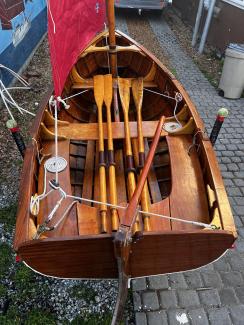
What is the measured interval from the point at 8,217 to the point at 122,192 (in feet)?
5.93

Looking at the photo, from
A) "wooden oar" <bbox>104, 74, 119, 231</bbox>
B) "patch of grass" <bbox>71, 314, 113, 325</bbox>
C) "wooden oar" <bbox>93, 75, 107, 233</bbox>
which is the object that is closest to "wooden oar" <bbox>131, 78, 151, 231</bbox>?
"wooden oar" <bbox>104, 74, 119, 231</bbox>

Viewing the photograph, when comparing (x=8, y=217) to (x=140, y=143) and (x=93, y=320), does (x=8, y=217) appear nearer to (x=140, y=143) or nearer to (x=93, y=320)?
(x=93, y=320)

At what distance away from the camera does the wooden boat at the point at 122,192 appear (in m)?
2.30

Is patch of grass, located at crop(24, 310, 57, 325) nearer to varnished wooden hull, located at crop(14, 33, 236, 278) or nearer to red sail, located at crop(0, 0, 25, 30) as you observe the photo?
varnished wooden hull, located at crop(14, 33, 236, 278)

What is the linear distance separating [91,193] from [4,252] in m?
1.42

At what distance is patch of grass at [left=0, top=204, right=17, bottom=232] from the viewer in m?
3.88

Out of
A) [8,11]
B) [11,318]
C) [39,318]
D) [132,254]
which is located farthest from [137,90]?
[8,11]

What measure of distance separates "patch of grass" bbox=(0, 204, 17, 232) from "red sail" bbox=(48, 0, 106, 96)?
6.07 feet

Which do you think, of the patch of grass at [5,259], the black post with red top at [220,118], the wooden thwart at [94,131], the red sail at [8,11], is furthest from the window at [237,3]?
the patch of grass at [5,259]

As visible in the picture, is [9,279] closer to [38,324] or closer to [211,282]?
[38,324]

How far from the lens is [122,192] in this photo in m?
3.26

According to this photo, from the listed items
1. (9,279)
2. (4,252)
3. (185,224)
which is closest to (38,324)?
(9,279)

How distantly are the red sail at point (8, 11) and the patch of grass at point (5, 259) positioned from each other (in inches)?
193

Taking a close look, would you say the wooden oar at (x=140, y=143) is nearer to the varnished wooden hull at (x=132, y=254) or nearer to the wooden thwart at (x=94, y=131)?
the wooden thwart at (x=94, y=131)
